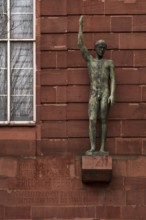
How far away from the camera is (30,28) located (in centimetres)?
2309

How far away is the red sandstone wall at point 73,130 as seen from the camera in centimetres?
2209

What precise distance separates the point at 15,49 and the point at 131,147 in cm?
324

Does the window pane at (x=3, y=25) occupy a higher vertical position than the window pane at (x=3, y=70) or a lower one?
higher

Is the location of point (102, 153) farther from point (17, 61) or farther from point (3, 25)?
point (3, 25)

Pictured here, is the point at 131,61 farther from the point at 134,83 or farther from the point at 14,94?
the point at 14,94

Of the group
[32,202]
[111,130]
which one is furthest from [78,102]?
[32,202]

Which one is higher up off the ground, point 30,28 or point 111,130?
point 30,28

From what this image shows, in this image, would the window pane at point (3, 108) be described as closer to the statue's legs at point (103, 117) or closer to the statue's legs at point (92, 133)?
the statue's legs at point (92, 133)

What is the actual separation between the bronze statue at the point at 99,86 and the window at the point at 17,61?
4.35 ft

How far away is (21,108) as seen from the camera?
22.8 metres

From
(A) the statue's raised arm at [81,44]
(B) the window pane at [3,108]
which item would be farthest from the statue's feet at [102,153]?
(B) the window pane at [3,108]

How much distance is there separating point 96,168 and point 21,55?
3.03m

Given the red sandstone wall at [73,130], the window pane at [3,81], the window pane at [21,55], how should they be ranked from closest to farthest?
1. the red sandstone wall at [73,130]
2. the window pane at [3,81]
3. the window pane at [21,55]

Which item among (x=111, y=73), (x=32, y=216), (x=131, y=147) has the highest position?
(x=111, y=73)
